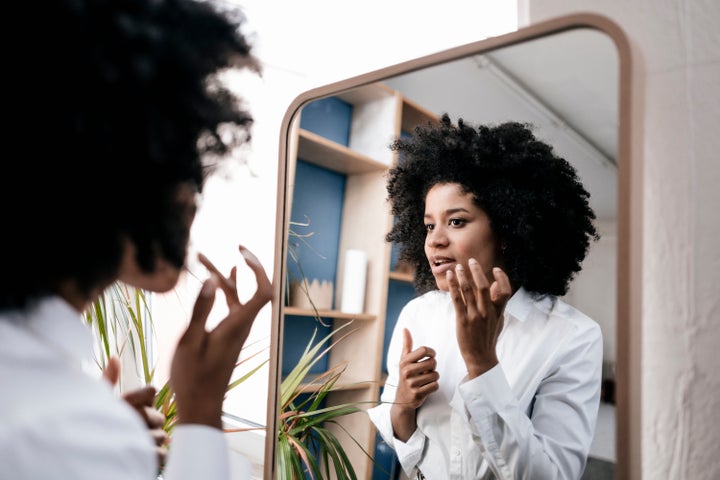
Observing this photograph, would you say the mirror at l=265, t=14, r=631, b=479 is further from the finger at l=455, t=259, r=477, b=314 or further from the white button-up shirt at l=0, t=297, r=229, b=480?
the white button-up shirt at l=0, t=297, r=229, b=480

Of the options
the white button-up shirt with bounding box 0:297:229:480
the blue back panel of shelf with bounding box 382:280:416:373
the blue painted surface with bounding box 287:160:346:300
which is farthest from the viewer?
the blue painted surface with bounding box 287:160:346:300

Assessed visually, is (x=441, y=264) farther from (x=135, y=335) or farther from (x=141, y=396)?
(x=135, y=335)

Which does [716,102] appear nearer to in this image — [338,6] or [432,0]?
[432,0]

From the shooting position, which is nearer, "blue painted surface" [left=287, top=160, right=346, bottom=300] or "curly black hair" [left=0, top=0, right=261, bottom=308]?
"curly black hair" [left=0, top=0, right=261, bottom=308]

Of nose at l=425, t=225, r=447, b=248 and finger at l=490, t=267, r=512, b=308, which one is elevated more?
nose at l=425, t=225, r=447, b=248

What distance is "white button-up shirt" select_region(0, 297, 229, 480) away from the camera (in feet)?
1.36

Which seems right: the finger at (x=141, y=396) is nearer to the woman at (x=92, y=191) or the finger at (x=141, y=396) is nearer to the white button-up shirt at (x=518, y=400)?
the woman at (x=92, y=191)

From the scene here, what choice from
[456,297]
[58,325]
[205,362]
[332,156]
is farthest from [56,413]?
[332,156]

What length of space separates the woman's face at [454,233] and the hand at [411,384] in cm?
11

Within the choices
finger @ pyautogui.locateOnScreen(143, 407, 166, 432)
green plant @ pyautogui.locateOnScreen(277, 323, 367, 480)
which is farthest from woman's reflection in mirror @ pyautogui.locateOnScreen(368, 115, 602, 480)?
finger @ pyautogui.locateOnScreen(143, 407, 166, 432)

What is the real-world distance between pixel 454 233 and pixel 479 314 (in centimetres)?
11

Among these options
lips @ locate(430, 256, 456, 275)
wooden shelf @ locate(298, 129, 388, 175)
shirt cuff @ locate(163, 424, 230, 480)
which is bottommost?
shirt cuff @ locate(163, 424, 230, 480)

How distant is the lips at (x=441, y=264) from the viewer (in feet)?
2.46

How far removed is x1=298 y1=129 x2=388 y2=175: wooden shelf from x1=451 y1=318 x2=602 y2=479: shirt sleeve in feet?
1.20
